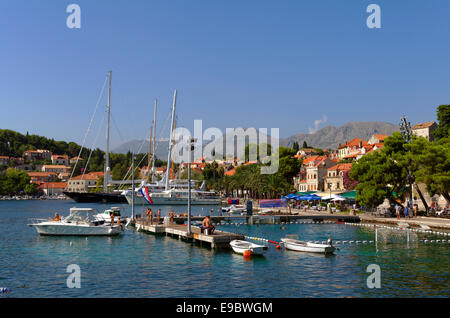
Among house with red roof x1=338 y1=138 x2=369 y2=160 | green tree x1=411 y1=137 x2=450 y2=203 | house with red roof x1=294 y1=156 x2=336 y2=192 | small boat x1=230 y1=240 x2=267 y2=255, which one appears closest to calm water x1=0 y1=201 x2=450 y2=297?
small boat x1=230 y1=240 x2=267 y2=255

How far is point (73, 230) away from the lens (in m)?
43.7

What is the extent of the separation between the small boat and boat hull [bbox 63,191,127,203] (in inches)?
4343

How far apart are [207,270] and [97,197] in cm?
11803

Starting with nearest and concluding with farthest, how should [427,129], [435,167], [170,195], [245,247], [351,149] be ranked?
[245,247] → [435,167] → [427,129] → [170,195] → [351,149]

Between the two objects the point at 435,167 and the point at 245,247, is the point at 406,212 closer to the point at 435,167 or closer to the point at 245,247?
the point at 435,167

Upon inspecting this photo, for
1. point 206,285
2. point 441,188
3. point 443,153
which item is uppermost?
point 443,153

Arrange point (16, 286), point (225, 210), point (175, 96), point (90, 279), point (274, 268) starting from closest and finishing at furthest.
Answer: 1. point (16, 286)
2. point (90, 279)
3. point (274, 268)
4. point (225, 210)
5. point (175, 96)

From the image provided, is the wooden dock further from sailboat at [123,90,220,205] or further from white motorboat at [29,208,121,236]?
sailboat at [123,90,220,205]

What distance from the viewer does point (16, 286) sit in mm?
23219

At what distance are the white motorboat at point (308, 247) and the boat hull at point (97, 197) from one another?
11058 centimetres

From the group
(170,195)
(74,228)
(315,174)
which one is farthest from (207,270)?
(170,195)
